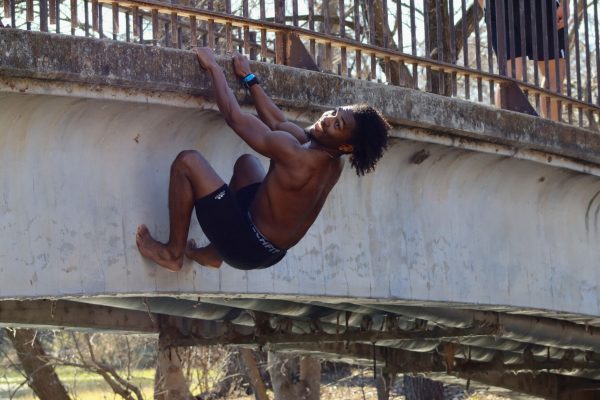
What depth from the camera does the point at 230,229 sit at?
263 inches

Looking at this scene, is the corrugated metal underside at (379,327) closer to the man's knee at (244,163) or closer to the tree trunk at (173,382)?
the man's knee at (244,163)

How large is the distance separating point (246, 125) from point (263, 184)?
0.32m

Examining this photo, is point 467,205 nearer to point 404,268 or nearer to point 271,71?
point 404,268

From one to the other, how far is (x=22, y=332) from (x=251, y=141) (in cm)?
1329

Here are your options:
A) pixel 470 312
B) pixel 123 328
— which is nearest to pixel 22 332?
pixel 123 328

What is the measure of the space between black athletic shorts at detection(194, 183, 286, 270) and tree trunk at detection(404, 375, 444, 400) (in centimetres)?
1482

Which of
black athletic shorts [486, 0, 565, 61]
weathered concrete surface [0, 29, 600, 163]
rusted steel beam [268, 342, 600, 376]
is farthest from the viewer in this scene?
rusted steel beam [268, 342, 600, 376]

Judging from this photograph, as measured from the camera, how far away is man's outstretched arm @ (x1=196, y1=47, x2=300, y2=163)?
261 inches

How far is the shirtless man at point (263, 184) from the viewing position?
6621 millimetres

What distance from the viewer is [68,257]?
642cm

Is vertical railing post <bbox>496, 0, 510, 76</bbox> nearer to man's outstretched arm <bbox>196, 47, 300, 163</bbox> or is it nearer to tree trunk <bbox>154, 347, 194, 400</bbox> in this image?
man's outstretched arm <bbox>196, 47, 300, 163</bbox>

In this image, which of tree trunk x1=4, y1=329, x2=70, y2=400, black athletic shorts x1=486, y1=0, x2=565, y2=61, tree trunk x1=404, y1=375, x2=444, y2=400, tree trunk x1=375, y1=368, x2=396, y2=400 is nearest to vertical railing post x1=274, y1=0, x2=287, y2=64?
black athletic shorts x1=486, y1=0, x2=565, y2=61

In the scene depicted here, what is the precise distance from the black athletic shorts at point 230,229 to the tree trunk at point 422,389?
14824mm

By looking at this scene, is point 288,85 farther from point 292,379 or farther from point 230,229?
point 292,379
